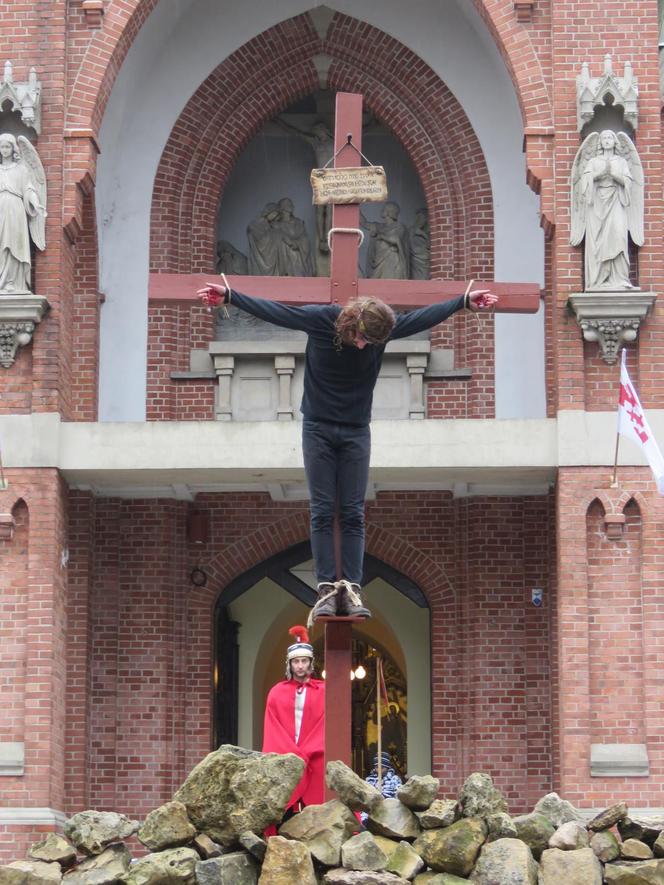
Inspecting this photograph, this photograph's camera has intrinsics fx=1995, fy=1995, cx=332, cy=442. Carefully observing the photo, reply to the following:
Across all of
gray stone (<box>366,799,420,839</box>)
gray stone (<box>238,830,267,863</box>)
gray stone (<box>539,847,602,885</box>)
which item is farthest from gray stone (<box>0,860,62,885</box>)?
gray stone (<box>539,847,602,885</box>)

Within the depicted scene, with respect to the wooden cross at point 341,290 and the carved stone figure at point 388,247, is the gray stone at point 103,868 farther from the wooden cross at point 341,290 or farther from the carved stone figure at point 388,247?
the carved stone figure at point 388,247

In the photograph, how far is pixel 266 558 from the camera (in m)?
20.0

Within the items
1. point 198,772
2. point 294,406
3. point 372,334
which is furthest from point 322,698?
point 294,406

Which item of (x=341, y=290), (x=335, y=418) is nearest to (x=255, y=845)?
(x=335, y=418)

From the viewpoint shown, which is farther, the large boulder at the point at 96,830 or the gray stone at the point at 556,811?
the large boulder at the point at 96,830

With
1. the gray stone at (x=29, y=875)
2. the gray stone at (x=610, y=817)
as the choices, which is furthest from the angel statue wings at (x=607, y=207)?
the gray stone at (x=29, y=875)

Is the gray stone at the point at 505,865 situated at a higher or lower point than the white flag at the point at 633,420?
lower

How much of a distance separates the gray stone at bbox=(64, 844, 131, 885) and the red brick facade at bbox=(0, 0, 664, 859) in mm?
6108

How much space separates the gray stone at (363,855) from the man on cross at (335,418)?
115 centimetres

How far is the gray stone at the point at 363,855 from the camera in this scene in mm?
10117

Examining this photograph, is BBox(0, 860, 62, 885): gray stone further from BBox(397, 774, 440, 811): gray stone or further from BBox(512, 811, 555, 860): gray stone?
BBox(512, 811, 555, 860): gray stone

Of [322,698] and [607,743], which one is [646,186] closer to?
→ [607,743]

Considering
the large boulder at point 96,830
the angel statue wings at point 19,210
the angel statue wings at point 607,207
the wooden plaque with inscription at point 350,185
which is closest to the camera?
the wooden plaque with inscription at point 350,185

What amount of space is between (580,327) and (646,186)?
4.78 ft
